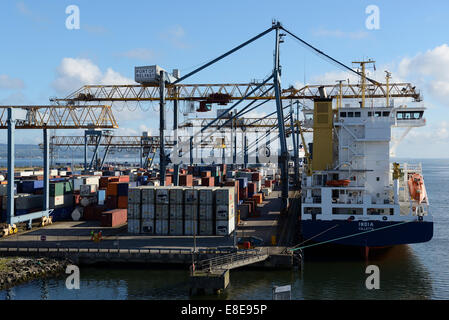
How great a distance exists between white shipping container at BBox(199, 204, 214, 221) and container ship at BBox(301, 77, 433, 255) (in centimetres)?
857

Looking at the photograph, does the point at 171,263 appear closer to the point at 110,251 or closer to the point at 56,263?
the point at 110,251

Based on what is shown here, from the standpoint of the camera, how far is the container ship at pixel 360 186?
1383 inches

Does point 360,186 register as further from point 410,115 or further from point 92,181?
point 92,181

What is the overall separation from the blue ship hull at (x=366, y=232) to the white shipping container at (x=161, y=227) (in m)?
12.8

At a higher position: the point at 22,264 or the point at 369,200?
the point at 369,200

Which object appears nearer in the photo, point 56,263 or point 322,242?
point 56,263

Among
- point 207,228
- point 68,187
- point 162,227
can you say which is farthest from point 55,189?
point 207,228

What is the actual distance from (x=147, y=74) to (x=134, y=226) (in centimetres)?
1860

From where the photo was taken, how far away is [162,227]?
1590 inches

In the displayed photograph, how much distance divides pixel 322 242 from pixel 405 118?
15.3 m

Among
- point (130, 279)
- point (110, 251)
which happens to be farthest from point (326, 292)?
point (110, 251)

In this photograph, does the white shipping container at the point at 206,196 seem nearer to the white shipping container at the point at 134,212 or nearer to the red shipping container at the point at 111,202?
the white shipping container at the point at 134,212

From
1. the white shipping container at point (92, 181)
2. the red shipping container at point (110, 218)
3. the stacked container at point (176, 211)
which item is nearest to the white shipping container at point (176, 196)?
the stacked container at point (176, 211)

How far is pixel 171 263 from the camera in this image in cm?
3334
